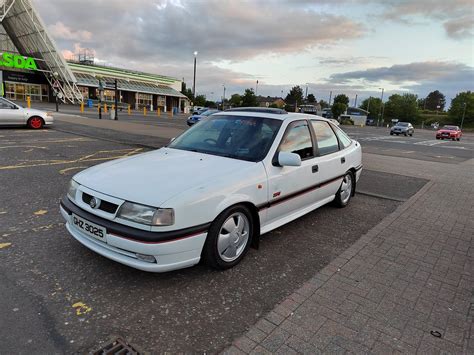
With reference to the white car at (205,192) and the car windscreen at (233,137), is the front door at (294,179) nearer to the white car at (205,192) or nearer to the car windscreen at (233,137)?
the white car at (205,192)

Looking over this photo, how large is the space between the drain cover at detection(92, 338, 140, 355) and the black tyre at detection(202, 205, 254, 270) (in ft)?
3.34

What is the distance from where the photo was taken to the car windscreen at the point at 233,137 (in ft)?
12.4

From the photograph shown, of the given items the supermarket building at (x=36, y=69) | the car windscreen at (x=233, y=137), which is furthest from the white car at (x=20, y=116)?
the supermarket building at (x=36, y=69)

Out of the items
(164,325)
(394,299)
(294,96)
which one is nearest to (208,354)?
(164,325)

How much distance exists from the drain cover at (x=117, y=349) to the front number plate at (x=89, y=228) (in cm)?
90

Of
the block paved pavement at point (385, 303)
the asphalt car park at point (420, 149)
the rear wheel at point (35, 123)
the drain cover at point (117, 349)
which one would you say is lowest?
the drain cover at point (117, 349)

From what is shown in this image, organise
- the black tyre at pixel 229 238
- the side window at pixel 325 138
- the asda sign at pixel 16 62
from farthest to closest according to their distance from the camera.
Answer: the asda sign at pixel 16 62 < the side window at pixel 325 138 < the black tyre at pixel 229 238

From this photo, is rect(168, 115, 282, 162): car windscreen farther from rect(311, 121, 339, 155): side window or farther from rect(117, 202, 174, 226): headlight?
rect(117, 202, 174, 226): headlight

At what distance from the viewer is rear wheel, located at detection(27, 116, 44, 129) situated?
45.1 feet

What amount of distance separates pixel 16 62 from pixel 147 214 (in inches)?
2051

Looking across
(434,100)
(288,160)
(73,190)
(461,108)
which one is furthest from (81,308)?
(434,100)

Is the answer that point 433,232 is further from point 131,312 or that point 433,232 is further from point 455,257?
point 131,312

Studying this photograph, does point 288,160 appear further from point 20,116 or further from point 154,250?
point 20,116

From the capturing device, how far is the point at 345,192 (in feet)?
18.1
